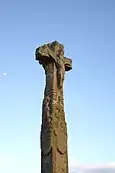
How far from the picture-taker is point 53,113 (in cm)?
963

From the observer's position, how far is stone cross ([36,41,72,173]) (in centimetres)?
925

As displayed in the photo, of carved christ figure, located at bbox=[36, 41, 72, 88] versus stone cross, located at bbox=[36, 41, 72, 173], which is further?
carved christ figure, located at bbox=[36, 41, 72, 88]

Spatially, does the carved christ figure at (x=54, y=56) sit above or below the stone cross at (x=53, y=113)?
above

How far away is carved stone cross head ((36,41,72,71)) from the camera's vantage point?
1020 cm

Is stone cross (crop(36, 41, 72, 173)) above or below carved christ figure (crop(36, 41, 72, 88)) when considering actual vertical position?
below

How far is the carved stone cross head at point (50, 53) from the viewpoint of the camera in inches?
402

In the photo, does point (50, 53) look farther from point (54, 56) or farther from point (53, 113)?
point (53, 113)

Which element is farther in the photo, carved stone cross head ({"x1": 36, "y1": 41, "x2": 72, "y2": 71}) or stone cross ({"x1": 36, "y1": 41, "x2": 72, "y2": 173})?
carved stone cross head ({"x1": 36, "y1": 41, "x2": 72, "y2": 71})

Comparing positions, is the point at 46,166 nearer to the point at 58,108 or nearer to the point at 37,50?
the point at 58,108

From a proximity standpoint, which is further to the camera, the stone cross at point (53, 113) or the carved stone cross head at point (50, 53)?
the carved stone cross head at point (50, 53)

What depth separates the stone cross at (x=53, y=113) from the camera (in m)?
9.25

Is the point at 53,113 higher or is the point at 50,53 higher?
the point at 50,53

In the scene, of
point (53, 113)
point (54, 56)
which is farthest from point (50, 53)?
point (53, 113)

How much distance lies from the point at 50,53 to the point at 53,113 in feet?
5.91
